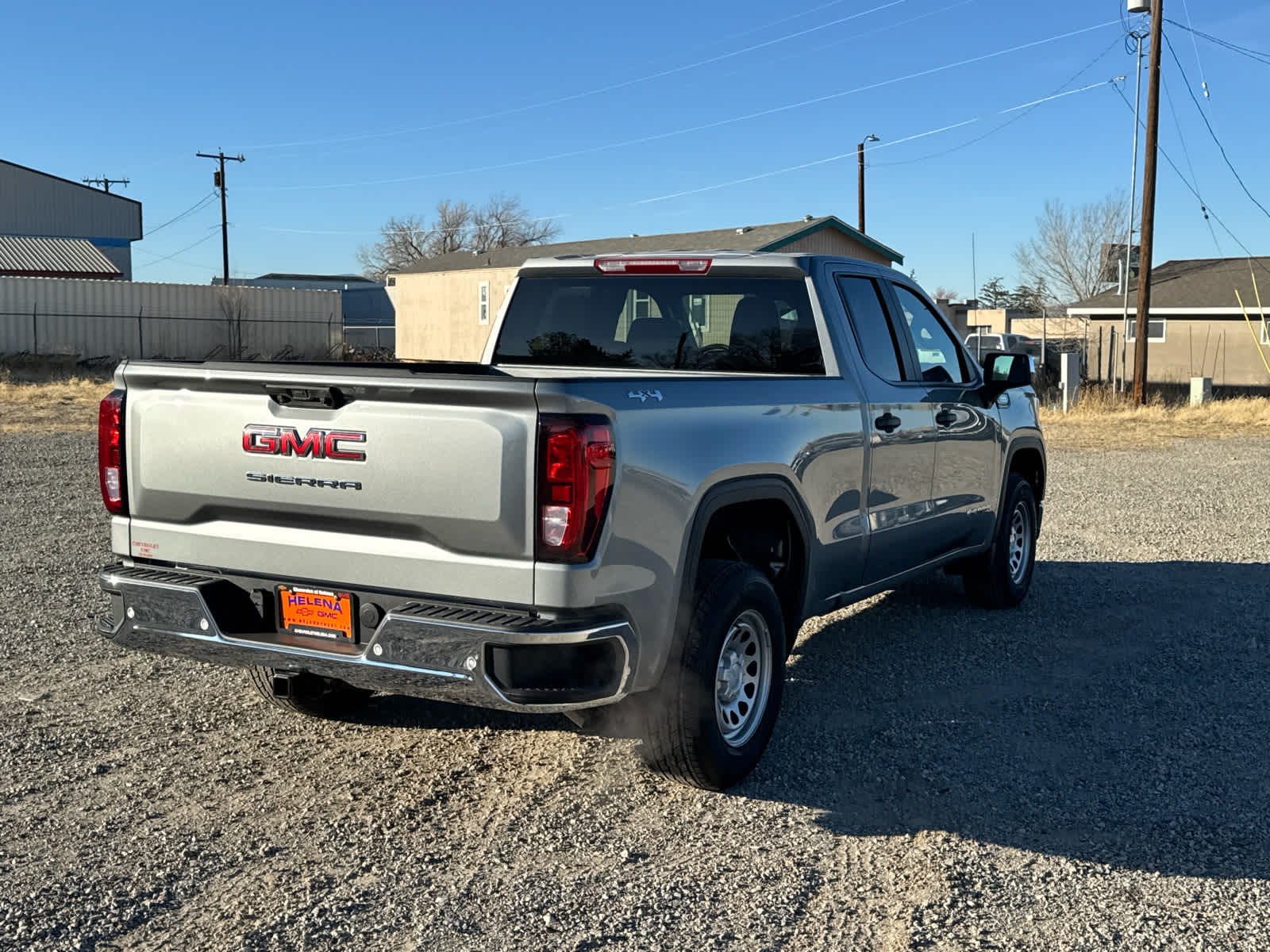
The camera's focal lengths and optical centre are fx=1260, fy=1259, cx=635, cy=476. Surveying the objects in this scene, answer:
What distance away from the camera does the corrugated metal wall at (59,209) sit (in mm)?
58969

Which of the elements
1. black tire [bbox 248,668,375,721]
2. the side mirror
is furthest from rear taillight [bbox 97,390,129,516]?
the side mirror

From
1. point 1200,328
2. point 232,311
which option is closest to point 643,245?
point 232,311

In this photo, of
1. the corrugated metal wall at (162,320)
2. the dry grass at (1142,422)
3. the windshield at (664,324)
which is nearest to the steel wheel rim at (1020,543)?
the windshield at (664,324)

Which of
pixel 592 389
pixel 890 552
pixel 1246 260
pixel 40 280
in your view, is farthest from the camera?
pixel 1246 260

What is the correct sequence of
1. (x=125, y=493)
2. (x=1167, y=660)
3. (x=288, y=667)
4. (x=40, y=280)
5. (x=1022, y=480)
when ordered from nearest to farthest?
1. (x=288, y=667)
2. (x=125, y=493)
3. (x=1167, y=660)
4. (x=1022, y=480)
5. (x=40, y=280)

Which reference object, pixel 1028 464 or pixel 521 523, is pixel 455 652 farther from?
pixel 1028 464

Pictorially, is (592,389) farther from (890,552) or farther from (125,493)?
(890,552)

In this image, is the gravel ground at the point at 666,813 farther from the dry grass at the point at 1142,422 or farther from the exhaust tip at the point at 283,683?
the dry grass at the point at 1142,422

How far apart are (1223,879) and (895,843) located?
1030mm

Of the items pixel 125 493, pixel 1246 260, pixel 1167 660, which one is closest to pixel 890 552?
pixel 1167 660

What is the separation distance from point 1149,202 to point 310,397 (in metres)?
25.5

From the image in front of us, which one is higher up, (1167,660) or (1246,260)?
(1246,260)

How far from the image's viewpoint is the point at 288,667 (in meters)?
4.20

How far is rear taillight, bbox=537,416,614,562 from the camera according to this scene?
378cm
